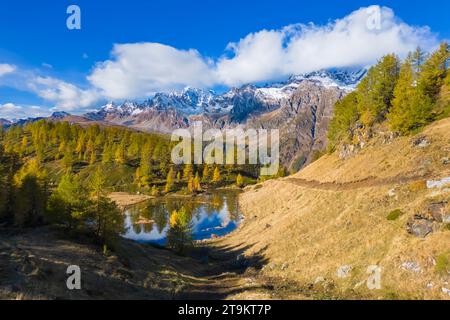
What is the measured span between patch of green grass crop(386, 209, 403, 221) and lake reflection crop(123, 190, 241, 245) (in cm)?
5314

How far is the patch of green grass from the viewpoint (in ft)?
123

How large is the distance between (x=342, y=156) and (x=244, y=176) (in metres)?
117

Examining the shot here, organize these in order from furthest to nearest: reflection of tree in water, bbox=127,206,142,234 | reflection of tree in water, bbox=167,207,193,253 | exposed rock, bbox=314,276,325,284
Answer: reflection of tree in water, bbox=127,206,142,234
reflection of tree in water, bbox=167,207,193,253
exposed rock, bbox=314,276,325,284

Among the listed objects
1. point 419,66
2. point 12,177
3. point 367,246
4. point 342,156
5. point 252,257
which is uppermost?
point 419,66

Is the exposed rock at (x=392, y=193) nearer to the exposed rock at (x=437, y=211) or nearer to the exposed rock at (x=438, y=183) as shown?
the exposed rock at (x=438, y=183)

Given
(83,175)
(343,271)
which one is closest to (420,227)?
(343,271)

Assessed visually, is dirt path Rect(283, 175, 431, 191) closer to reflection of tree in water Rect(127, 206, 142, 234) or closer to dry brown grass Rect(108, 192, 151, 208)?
reflection of tree in water Rect(127, 206, 142, 234)

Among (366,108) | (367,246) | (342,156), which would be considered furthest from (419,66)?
(367,246)

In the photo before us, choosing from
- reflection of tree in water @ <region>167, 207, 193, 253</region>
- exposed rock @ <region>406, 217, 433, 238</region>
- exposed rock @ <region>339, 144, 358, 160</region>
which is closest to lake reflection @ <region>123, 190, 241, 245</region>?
reflection of tree in water @ <region>167, 207, 193, 253</region>

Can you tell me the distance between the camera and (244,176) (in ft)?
643

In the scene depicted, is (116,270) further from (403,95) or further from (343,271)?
(403,95)

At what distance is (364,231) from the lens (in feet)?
131
